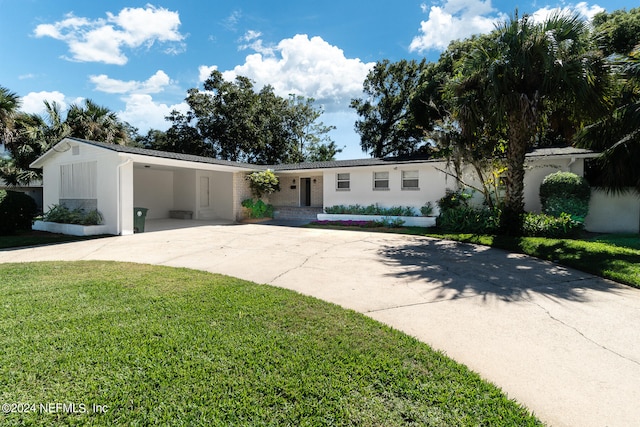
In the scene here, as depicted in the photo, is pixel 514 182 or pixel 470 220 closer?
pixel 514 182

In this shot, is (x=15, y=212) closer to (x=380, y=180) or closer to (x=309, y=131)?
(x=380, y=180)

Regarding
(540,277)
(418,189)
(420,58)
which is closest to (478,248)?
(540,277)

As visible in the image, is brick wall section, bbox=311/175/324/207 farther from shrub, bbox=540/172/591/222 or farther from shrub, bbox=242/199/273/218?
shrub, bbox=540/172/591/222

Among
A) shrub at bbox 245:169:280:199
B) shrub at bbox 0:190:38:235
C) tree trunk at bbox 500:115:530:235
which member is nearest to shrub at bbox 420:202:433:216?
tree trunk at bbox 500:115:530:235

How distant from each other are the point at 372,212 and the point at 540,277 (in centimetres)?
974

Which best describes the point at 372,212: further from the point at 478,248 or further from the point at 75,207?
the point at 75,207

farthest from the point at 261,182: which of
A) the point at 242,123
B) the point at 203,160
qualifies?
the point at 242,123

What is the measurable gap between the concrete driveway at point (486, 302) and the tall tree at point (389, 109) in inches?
734

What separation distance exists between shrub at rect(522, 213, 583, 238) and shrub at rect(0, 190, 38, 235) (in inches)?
733

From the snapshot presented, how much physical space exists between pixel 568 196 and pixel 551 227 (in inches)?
79.9

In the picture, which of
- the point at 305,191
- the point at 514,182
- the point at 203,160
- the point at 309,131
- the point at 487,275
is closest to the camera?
the point at 487,275

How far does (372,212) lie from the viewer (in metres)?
15.5

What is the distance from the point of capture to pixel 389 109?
26547mm

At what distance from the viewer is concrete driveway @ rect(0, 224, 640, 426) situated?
2.64m
